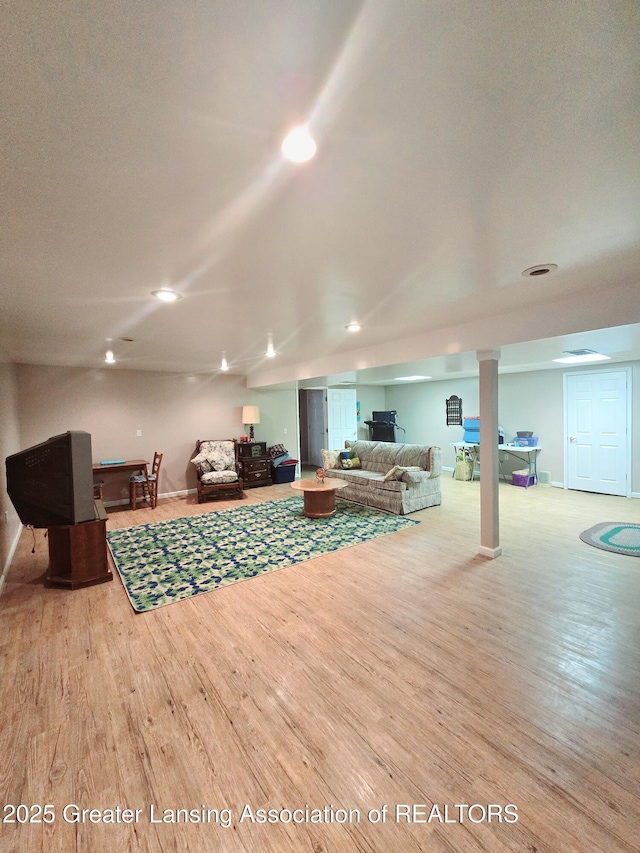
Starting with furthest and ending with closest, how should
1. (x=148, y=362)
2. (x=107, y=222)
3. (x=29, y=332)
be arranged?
(x=148, y=362) < (x=29, y=332) < (x=107, y=222)

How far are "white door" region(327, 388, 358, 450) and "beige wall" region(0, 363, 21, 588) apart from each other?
5730mm

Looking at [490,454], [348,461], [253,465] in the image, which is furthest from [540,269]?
[253,465]


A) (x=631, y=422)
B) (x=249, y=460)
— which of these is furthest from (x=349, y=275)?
(x=631, y=422)

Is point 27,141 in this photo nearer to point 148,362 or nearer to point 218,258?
point 218,258

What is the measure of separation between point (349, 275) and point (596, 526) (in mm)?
4586

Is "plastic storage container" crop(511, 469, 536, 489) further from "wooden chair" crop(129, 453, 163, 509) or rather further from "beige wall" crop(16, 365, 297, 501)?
"wooden chair" crop(129, 453, 163, 509)

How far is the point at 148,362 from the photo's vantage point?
5.69 m

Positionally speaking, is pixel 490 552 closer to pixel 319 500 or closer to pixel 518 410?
pixel 319 500

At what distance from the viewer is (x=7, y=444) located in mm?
4051

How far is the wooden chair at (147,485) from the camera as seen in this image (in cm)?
585

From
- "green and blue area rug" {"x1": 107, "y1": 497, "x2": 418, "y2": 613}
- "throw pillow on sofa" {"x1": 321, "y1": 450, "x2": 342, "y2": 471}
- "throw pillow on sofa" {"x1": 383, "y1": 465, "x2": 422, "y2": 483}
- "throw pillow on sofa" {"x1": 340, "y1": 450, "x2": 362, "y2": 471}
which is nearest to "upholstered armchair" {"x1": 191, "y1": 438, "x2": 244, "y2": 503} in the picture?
"green and blue area rug" {"x1": 107, "y1": 497, "x2": 418, "y2": 613}

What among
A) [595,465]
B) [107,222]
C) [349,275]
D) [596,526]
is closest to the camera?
[107,222]

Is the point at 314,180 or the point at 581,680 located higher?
the point at 314,180

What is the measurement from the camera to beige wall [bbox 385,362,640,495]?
6.63m
